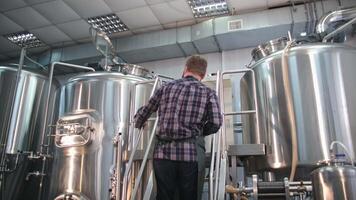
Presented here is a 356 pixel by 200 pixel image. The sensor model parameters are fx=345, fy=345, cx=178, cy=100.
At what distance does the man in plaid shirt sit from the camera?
7.09 feet

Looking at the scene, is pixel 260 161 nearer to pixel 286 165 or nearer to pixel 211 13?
pixel 286 165

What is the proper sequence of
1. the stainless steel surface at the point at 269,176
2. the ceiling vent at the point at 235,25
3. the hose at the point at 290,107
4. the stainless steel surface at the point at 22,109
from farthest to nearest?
the ceiling vent at the point at 235,25 < the stainless steel surface at the point at 22,109 < the stainless steel surface at the point at 269,176 < the hose at the point at 290,107

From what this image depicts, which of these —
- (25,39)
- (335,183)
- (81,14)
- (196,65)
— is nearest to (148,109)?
(196,65)

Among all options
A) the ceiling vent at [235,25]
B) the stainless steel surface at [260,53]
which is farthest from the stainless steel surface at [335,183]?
the ceiling vent at [235,25]

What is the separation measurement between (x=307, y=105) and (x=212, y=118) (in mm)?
1623

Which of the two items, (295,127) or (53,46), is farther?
(53,46)

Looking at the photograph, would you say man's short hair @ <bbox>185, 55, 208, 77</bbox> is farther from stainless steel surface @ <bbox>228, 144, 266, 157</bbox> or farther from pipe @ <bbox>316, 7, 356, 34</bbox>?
pipe @ <bbox>316, 7, 356, 34</bbox>

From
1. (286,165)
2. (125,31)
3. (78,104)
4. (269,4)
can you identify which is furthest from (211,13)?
(286,165)

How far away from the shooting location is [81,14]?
548 cm

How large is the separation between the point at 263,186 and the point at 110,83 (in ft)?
7.94

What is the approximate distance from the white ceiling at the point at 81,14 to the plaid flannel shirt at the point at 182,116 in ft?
10.0

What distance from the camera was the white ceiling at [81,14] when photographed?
5.20m

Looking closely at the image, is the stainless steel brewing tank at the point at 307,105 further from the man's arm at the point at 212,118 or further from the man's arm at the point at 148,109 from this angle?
the man's arm at the point at 148,109

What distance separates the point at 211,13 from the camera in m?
5.41
